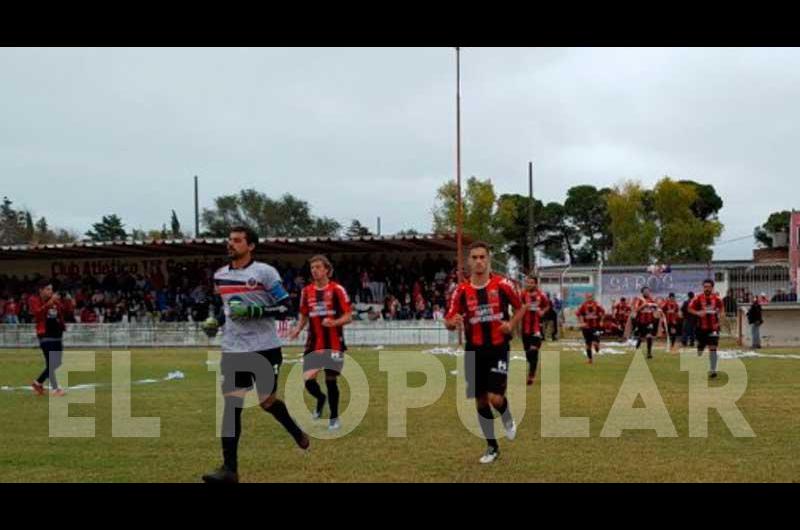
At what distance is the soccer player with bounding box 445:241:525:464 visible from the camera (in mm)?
Answer: 9789

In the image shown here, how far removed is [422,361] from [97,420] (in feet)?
42.4

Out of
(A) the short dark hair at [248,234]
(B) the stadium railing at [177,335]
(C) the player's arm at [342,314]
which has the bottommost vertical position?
(B) the stadium railing at [177,335]

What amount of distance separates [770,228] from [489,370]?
95316 millimetres

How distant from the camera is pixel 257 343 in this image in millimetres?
8750

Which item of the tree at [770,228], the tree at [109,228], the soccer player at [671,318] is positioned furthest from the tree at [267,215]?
the soccer player at [671,318]

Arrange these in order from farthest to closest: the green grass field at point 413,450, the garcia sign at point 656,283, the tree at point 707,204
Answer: the tree at point 707,204 < the garcia sign at point 656,283 < the green grass field at point 413,450

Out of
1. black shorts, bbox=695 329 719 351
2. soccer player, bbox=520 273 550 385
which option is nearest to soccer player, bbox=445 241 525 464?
soccer player, bbox=520 273 550 385

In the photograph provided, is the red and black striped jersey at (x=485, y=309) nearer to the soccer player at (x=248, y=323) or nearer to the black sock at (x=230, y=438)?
the soccer player at (x=248, y=323)

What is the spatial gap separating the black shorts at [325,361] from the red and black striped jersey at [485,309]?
9.00 feet

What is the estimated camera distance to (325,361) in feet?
40.9

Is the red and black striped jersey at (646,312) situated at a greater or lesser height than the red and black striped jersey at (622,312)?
greater

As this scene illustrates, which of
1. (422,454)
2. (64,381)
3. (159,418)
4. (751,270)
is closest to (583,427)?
(422,454)

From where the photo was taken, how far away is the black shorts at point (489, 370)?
32.2ft
